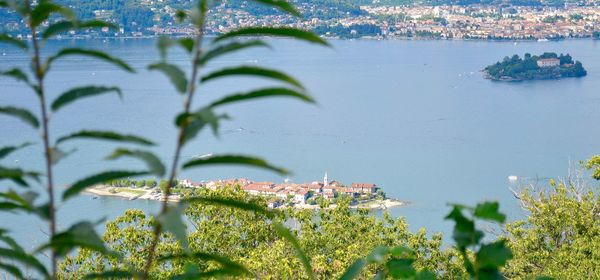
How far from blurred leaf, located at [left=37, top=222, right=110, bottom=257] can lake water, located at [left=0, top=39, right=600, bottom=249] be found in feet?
39.4

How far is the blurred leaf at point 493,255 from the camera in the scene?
668 mm

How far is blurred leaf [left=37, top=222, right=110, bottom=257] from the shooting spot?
1.97 ft

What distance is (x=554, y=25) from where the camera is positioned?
A: 156ft

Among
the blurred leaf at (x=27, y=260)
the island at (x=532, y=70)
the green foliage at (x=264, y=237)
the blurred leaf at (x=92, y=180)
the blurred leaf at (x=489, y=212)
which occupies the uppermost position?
the blurred leaf at (x=92, y=180)

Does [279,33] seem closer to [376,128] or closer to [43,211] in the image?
[43,211]

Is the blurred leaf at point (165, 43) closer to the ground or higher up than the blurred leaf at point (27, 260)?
higher up

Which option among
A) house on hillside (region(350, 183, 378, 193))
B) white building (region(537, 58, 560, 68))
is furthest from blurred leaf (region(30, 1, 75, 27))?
white building (region(537, 58, 560, 68))

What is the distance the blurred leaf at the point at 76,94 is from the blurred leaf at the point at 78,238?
0.09m

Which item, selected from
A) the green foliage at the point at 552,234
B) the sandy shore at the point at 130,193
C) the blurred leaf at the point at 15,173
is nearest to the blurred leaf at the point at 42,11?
the blurred leaf at the point at 15,173

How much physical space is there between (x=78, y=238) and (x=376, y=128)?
23.4 meters

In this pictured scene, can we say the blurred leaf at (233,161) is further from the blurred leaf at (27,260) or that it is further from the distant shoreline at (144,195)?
the distant shoreline at (144,195)

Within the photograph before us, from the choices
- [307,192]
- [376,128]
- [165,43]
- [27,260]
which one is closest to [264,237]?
[27,260]

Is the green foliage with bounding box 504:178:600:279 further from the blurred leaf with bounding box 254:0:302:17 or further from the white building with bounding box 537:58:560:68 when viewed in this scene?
the white building with bounding box 537:58:560:68

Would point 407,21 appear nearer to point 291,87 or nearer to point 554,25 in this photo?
point 554,25
